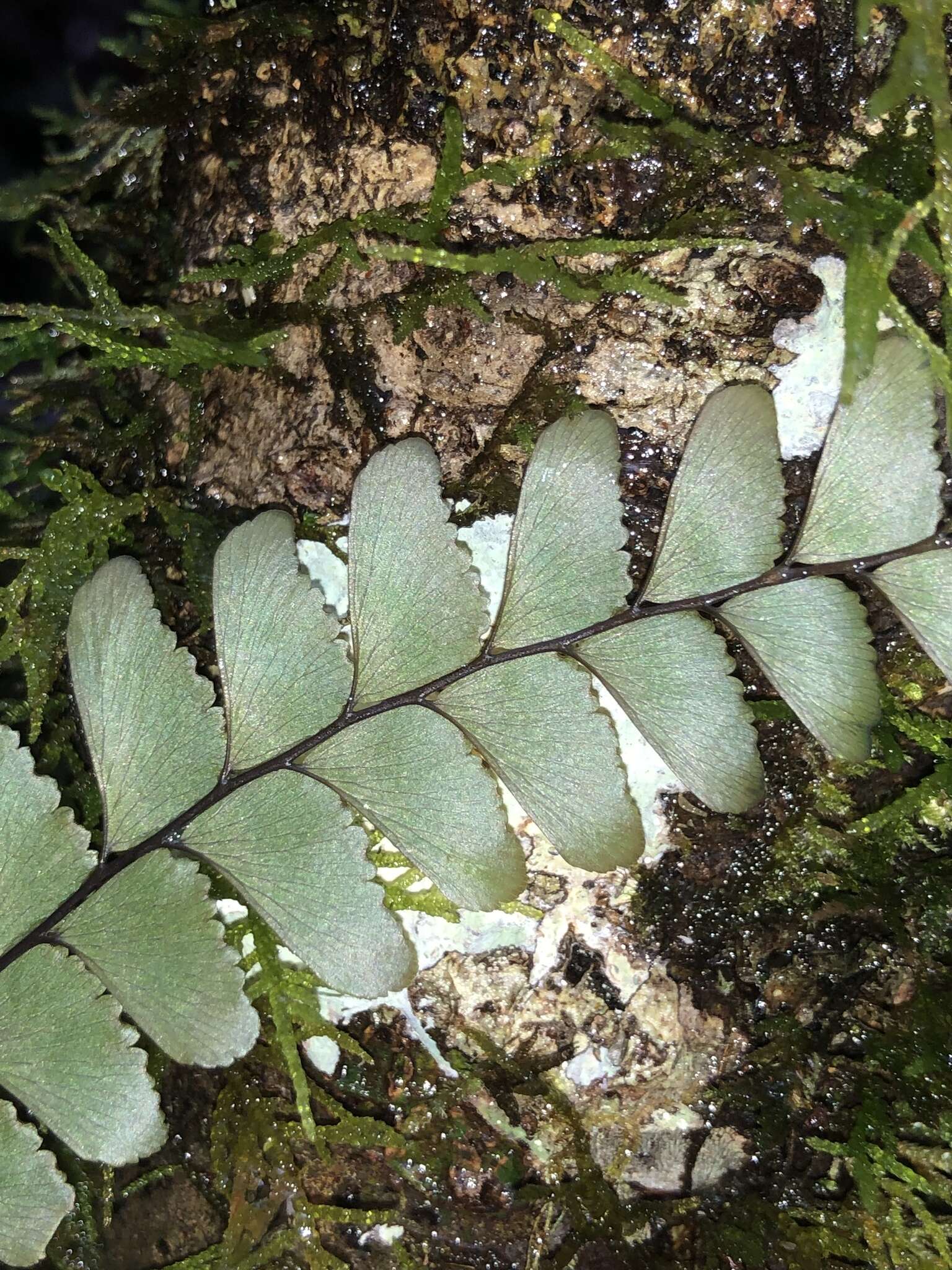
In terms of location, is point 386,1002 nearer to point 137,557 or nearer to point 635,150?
point 137,557

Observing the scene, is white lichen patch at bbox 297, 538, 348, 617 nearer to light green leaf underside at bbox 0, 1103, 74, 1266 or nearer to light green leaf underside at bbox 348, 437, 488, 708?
light green leaf underside at bbox 348, 437, 488, 708

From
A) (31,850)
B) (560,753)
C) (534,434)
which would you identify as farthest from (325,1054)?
(534,434)

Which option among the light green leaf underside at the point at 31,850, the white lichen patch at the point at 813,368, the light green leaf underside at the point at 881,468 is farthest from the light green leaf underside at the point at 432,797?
the white lichen patch at the point at 813,368

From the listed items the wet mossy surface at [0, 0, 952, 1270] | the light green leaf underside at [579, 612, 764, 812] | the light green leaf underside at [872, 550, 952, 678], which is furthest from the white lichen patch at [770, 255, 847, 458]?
the light green leaf underside at [579, 612, 764, 812]

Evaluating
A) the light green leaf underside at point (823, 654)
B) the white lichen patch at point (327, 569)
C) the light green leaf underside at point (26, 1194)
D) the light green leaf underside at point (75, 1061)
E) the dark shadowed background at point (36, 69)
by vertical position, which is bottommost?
the light green leaf underside at point (26, 1194)

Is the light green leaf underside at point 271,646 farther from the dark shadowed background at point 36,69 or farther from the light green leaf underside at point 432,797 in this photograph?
the dark shadowed background at point 36,69

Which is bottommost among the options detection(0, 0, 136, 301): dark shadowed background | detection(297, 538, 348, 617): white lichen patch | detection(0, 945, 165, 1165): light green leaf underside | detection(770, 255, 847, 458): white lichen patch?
detection(0, 945, 165, 1165): light green leaf underside
